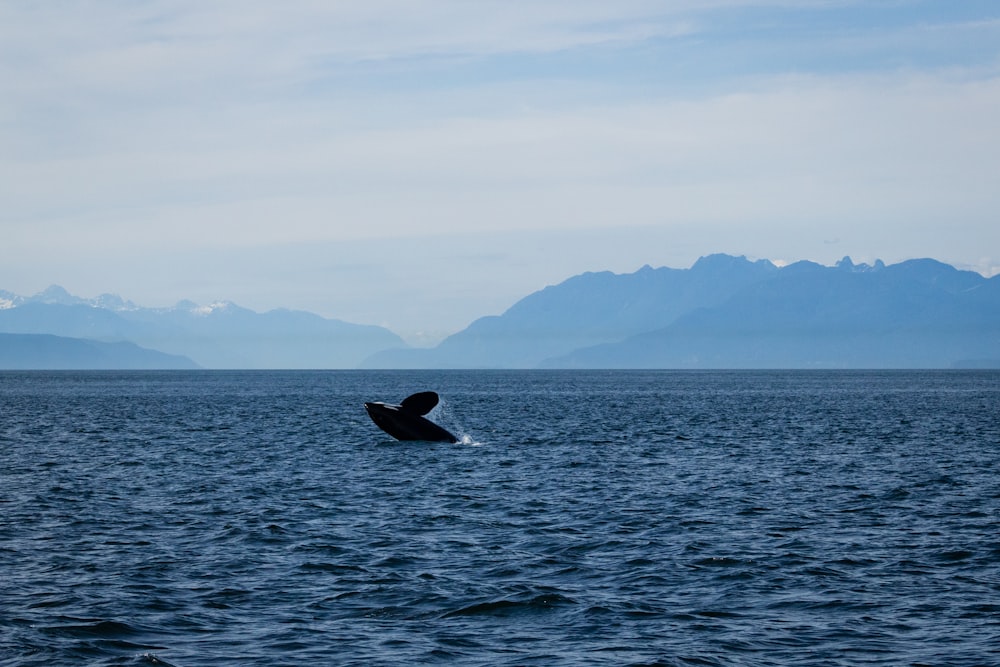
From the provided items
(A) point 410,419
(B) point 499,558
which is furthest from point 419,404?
(B) point 499,558

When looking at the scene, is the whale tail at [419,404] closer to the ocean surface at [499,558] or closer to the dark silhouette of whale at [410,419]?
the dark silhouette of whale at [410,419]

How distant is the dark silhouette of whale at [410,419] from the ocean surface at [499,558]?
4.72 meters

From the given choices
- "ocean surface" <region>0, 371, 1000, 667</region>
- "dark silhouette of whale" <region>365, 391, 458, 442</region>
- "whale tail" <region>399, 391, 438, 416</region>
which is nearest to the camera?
"ocean surface" <region>0, 371, 1000, 667</region>

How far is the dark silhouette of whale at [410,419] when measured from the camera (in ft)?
189

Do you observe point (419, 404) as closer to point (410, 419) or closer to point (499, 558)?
point (410, 419)

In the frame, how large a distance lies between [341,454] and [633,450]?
43.1 feet

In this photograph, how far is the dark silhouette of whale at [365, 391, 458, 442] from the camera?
57.7 m

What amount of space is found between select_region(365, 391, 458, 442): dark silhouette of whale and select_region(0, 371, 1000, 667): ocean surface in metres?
4.72

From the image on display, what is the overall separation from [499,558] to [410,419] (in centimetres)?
3255

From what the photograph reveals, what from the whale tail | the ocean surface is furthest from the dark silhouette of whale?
the ocean surface

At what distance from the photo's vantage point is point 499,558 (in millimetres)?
25828

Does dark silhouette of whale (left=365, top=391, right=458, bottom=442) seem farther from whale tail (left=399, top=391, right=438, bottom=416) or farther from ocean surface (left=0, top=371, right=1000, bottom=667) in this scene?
ocean surface (left=0, top=371, right=1000, bottom=667)

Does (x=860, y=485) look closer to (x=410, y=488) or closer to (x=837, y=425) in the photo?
(x=410, y=488)

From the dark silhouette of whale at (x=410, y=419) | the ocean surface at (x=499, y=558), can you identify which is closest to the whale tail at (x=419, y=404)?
the dark silhouette of whale at (x=410, y=419)
